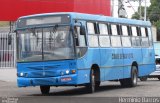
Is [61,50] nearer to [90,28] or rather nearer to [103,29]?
[90,28]

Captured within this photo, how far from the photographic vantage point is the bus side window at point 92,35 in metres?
20.7

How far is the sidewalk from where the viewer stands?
31219 mm

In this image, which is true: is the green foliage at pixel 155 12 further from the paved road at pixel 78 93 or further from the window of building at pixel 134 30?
the paved road at pixel 78 93

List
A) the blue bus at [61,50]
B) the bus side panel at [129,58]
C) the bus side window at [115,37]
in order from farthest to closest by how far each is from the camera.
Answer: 1. the bus side panel at [129,58]
2. the bus side window at [115,37]
3. the blue bus at [61,50]

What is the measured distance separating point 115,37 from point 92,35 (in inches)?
95.5

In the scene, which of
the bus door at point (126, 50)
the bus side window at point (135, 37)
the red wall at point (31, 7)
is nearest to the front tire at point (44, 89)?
the bus door at point (126, 50)

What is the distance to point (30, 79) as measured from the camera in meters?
19.5

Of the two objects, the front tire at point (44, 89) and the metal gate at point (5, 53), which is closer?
the front tire at point (44, 89)

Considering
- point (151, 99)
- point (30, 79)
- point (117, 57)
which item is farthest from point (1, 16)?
point (151, 99)

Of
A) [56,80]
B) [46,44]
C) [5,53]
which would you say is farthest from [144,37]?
[5,53]

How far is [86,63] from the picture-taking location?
2008 centimetres

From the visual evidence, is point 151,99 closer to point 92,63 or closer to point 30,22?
point 92,63

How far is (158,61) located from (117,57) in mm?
10229

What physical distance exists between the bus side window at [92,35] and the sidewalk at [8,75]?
1074cm
